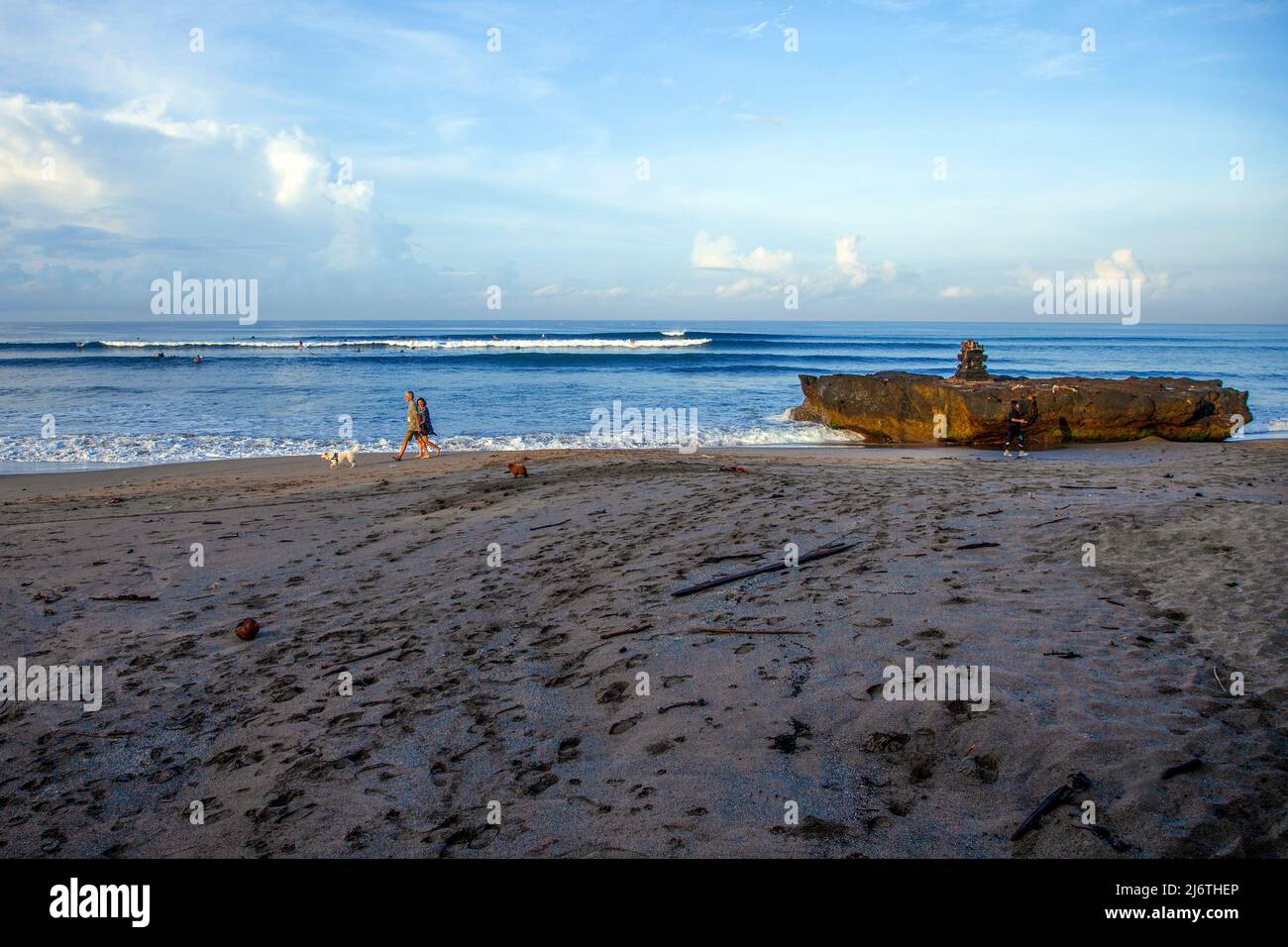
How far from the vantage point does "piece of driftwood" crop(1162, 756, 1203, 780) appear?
10.2 ft

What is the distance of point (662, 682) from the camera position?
4.40 metres

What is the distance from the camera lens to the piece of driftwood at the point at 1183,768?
310cm

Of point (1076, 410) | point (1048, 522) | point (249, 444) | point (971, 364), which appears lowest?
point (1048, 522)

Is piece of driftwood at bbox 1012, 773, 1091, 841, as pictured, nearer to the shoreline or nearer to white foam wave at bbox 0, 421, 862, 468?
the shoreline

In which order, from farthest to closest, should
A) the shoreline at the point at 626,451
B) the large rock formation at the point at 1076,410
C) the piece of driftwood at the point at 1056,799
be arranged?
the large rock formation at the point at 1076,410 < the shoreline at the point at 626,451 < the piece of driftwood at the point at 1056,799

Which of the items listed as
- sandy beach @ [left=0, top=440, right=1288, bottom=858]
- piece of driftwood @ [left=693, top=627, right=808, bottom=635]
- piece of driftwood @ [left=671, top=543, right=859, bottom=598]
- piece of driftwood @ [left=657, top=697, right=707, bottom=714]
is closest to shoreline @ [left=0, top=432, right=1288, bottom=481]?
sandy beach @ [left=0, top=440, right=1288, bottom=858]

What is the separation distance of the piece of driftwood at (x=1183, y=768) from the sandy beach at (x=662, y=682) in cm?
4

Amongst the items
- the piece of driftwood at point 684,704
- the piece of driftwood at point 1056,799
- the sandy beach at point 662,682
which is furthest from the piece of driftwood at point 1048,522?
the piece of driftwood at point 684,704

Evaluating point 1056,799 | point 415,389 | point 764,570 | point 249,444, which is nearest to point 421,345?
point 415,389

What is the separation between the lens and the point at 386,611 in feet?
19.8

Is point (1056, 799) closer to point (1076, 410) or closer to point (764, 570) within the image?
point (764, 570)

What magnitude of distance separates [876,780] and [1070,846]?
2.51 ft

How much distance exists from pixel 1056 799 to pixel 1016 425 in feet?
49.0

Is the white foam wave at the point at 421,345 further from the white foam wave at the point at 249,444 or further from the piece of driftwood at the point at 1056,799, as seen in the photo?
the piece of driftwood at the point at 1056,799
